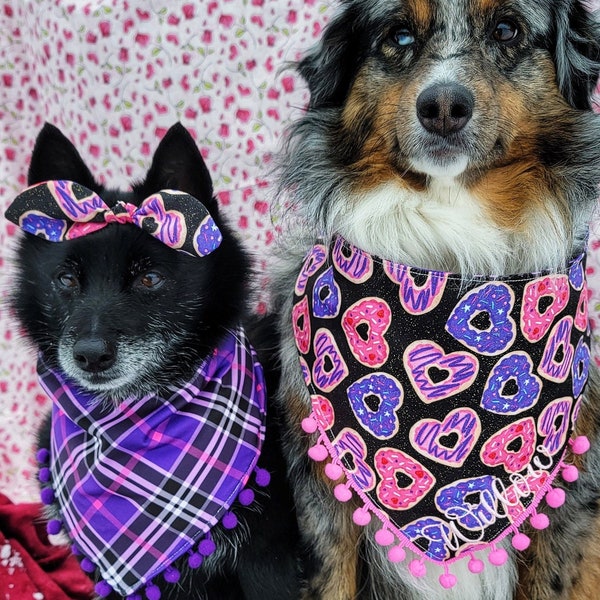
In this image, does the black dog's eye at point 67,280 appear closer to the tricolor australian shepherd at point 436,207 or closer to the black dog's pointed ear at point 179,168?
the black dog's pointed ear at point 179,168

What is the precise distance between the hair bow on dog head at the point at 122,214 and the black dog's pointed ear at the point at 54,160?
13cm

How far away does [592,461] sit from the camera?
1.81 m

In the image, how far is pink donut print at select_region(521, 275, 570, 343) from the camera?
1.64 metres

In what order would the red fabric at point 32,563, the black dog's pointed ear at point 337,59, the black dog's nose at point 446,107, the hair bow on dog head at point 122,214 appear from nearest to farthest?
1. the black dog's nose at point 446,107
2. the hair bow on dog head at point 122,214
3. the black dog's pointed ear at point 337,59
4. the red fabric at point 32,563

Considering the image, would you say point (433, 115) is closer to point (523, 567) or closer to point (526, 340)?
point (526, 340)

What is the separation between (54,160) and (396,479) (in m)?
1.16

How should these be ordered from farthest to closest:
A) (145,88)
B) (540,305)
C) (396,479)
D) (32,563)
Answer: (145,88), (32,563), (396,479), (540,305)

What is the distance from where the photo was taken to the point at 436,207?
5.63 ft

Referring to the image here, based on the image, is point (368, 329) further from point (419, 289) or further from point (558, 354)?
point (558, 354)

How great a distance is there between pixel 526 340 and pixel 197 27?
1.81 metres

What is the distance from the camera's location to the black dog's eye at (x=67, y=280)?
170 centimetres

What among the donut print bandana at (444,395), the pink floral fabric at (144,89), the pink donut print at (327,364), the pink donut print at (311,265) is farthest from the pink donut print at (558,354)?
the pink floral fabric at (144,89)

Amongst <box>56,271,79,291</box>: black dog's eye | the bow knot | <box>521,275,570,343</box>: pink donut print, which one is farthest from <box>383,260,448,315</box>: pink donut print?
<box>56,271,79,291</box>: black dog's eye

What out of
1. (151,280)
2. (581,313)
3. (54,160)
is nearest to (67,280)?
(151,280)
